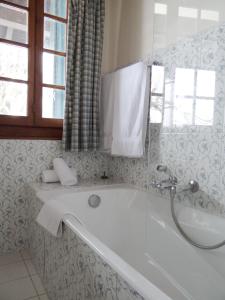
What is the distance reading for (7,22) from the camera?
6.05 ft

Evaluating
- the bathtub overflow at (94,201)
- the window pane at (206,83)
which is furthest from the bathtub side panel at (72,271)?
the window pane at (206,83)

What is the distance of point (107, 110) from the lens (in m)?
2.10

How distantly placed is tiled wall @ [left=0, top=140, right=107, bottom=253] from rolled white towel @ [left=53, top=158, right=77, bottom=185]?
0.11 m

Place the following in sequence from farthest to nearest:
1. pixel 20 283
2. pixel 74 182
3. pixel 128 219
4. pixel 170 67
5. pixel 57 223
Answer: pixel 74 182, pixel 128 219, pixel 170 67, pixel 20 283, pixel 57 223

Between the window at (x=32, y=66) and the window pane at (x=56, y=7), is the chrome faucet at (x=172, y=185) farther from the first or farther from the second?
the window pane at (x=56, y=7)

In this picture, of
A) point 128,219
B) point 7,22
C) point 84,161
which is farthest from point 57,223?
point 7,22

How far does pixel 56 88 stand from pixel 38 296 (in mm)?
1584

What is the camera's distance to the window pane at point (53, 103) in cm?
203

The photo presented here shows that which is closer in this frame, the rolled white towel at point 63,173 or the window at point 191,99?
the window at point 191,99

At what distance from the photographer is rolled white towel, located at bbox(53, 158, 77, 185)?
191cm

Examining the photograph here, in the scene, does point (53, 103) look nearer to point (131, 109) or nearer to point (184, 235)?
point (131, 109)

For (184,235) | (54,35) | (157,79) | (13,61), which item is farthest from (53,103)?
(184,235)

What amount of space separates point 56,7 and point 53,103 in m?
0.84

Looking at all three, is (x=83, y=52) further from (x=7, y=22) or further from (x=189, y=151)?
(x=189, y=151)
